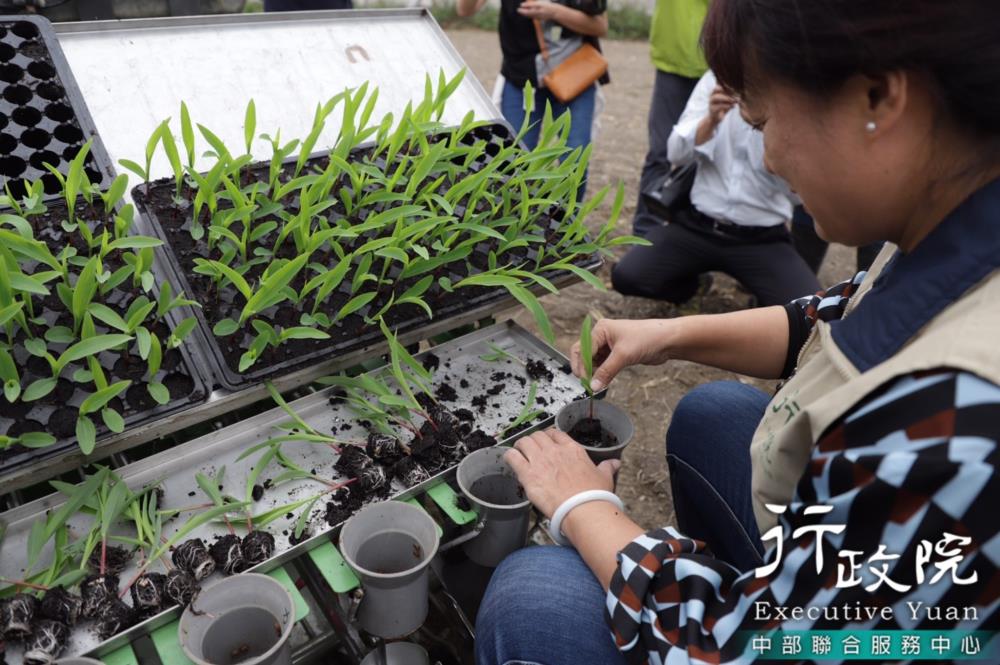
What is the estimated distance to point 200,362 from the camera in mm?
1002

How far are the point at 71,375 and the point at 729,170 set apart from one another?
1.99 meters

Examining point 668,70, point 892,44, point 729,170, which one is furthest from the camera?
point 668,70

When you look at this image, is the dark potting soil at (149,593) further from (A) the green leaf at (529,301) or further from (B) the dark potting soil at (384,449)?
(A) the green leaf at (529,301)

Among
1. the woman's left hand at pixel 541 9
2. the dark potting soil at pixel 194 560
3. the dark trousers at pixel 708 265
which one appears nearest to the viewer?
the dark potting soil at pixel 194 560

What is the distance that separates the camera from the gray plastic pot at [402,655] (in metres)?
1.18

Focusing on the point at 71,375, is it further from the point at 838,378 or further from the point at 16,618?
the point at 838,378

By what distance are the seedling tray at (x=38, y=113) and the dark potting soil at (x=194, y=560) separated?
63cm

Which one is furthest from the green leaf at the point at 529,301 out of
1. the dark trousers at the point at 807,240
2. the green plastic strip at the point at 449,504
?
the dark trousers at the point at 807,240

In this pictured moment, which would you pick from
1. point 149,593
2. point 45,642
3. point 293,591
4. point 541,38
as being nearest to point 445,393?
point 293,591

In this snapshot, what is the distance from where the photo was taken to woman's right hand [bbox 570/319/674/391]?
1.18m

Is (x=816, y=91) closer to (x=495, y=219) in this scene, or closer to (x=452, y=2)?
(x=495, y=219)

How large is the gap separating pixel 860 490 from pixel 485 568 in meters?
0.87

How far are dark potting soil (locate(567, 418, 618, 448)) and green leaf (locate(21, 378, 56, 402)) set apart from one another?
78cm

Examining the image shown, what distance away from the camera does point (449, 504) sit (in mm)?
1018
